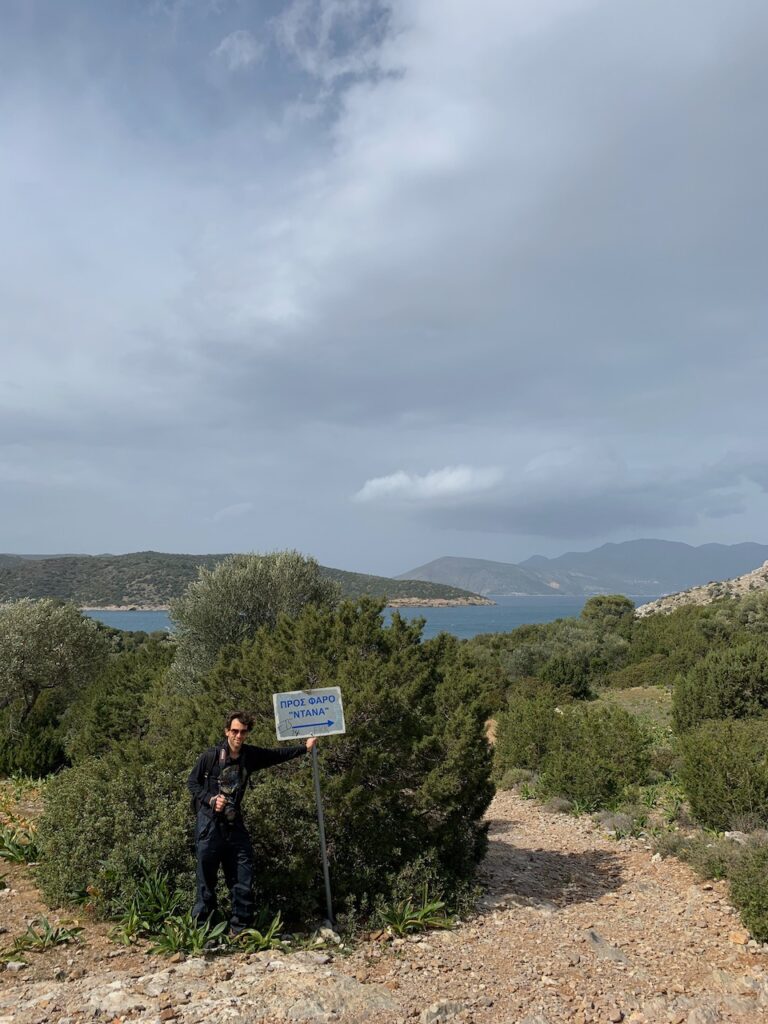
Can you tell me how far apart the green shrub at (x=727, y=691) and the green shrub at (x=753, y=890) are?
8.62 metres

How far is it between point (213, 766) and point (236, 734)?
0.32 m

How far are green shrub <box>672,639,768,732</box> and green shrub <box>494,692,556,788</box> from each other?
10.9 feet

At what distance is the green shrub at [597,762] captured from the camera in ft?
36.1

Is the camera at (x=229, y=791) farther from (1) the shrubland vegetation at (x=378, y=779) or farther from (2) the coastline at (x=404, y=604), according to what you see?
(2) the coastline at (x=404, y=604)

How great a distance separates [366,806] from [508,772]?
8163 millimetres

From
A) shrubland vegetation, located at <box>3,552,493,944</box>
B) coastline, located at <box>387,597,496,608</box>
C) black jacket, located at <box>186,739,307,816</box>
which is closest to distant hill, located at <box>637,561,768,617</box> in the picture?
shrubland vegetation, located at <box>3,552,493,944</box>

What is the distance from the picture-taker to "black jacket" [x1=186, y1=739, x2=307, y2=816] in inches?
220

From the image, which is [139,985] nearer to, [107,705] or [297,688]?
[297,688]

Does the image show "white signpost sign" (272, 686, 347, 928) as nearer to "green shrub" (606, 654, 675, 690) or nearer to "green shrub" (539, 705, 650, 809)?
"green shrub" (539, 705, 650, 809)

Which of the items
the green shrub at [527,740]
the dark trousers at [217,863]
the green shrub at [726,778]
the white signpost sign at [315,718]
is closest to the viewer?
the dark trousers at [217,863]

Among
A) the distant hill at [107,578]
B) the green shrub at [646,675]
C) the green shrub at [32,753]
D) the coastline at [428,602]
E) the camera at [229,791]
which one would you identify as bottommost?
the coastline at [428,602]

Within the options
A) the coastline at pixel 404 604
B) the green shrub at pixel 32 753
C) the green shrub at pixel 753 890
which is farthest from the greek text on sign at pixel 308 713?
the coastline at pixel 404 604

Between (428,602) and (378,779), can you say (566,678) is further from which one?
(428,602)

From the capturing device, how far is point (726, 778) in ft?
29.7
